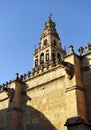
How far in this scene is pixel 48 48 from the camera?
42.7m

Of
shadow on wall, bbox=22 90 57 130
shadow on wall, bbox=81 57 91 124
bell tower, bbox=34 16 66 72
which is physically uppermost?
bell tower, bbox=34 16 66 72

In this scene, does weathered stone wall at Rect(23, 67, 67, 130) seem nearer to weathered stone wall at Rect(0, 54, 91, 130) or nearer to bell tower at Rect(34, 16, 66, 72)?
weathered stone wall at Rect(0, 54, 91, 130)

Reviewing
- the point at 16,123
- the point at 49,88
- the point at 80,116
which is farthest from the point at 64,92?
the point at 16,123

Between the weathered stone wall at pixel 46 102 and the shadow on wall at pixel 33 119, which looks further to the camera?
the shadow on wall at pixel 33 119

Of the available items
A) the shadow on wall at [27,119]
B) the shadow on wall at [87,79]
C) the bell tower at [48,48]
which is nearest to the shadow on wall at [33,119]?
the shadow on wall at [27,119]

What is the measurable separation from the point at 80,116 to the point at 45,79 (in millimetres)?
4484

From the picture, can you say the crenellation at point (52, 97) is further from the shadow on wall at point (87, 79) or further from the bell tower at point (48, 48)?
the bell tower at point (48, 48)

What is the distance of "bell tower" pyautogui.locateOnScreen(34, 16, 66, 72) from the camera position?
1673 inches

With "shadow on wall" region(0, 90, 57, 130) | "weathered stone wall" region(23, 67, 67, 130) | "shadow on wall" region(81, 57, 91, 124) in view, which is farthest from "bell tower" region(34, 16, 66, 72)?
"shadow on wall" region(81, 57, 91, 124)

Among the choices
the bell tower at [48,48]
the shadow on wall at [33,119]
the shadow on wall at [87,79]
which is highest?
the bell tower at [48,48]

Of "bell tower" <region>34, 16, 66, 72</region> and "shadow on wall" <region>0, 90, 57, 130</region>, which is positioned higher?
"bell tower" <region>34, 16, 66, 72</region>

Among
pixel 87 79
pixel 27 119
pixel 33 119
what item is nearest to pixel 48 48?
pixel 27 119

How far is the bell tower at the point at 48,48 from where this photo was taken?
42.5m

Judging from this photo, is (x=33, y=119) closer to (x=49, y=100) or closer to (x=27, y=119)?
(x=27, y=119)
